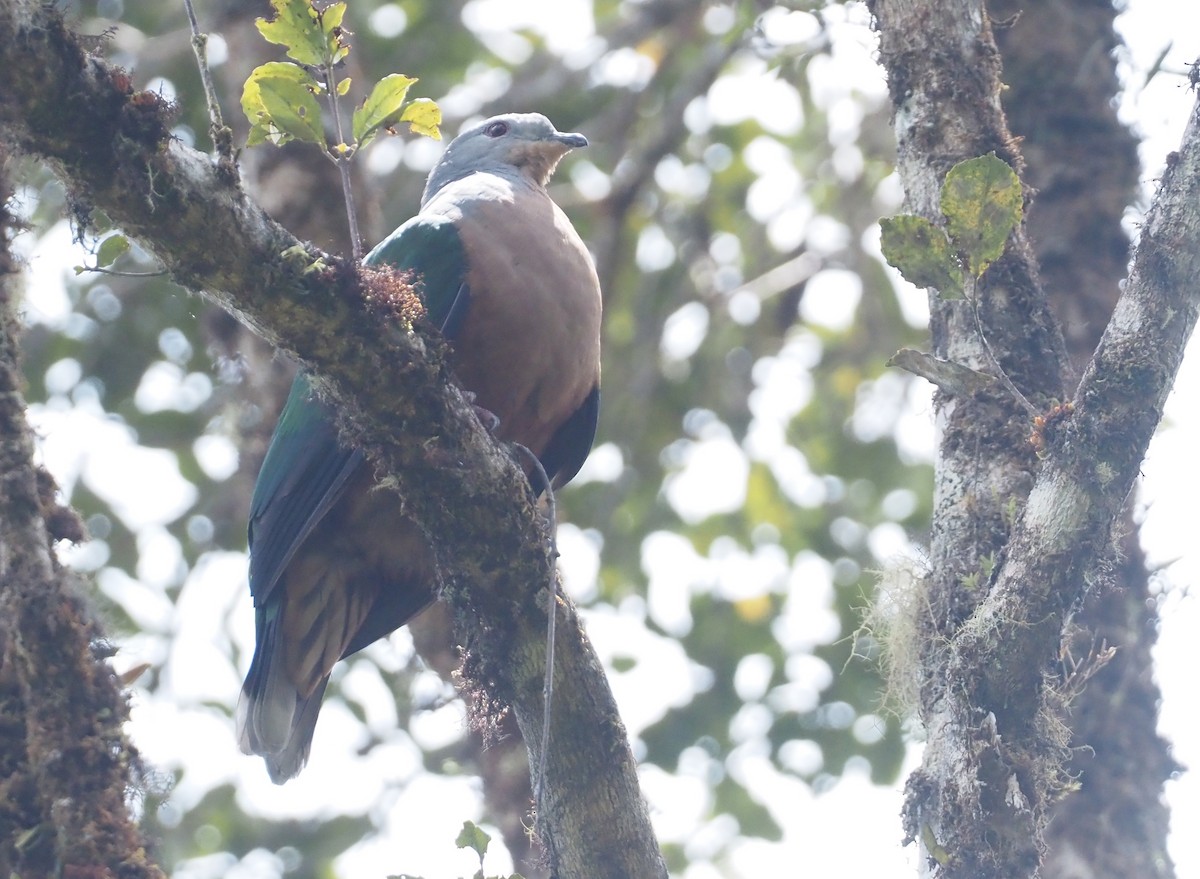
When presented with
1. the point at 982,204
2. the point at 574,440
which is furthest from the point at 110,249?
the point at 574,440

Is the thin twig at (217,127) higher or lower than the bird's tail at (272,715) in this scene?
higher

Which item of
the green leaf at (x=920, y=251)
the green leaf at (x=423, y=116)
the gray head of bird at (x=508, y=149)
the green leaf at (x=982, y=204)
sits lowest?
the green leaf at (x=920, y=251)

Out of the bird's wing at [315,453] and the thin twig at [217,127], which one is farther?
the bird's wing at [315,453]

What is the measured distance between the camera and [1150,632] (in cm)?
375

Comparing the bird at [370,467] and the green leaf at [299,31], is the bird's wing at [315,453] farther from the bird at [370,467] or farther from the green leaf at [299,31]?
the green leaf at [299,31]

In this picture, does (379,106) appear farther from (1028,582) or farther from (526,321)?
(1028,582)

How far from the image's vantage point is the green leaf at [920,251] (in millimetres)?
2424

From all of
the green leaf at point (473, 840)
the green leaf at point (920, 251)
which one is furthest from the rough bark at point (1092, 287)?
the green leaf at point (473, 840)

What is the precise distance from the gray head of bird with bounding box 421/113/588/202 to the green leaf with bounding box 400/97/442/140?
178 centimetres

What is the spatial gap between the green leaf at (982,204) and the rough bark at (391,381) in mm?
941

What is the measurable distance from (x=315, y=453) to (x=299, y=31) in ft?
4.46

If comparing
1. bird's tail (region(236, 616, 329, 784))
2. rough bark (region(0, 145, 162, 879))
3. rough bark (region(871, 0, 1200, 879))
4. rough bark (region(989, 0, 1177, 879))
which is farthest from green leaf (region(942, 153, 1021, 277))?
bird's tail (region(236, 616, 329, 784))

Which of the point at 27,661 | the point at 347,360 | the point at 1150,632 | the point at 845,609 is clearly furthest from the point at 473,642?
the point at 845,609

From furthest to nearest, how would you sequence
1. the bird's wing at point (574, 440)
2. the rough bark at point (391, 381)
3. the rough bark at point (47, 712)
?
the bird's wing at point (574, 440) → the rough bark at point (47, 712) → the rough bark at point (391, 381)
